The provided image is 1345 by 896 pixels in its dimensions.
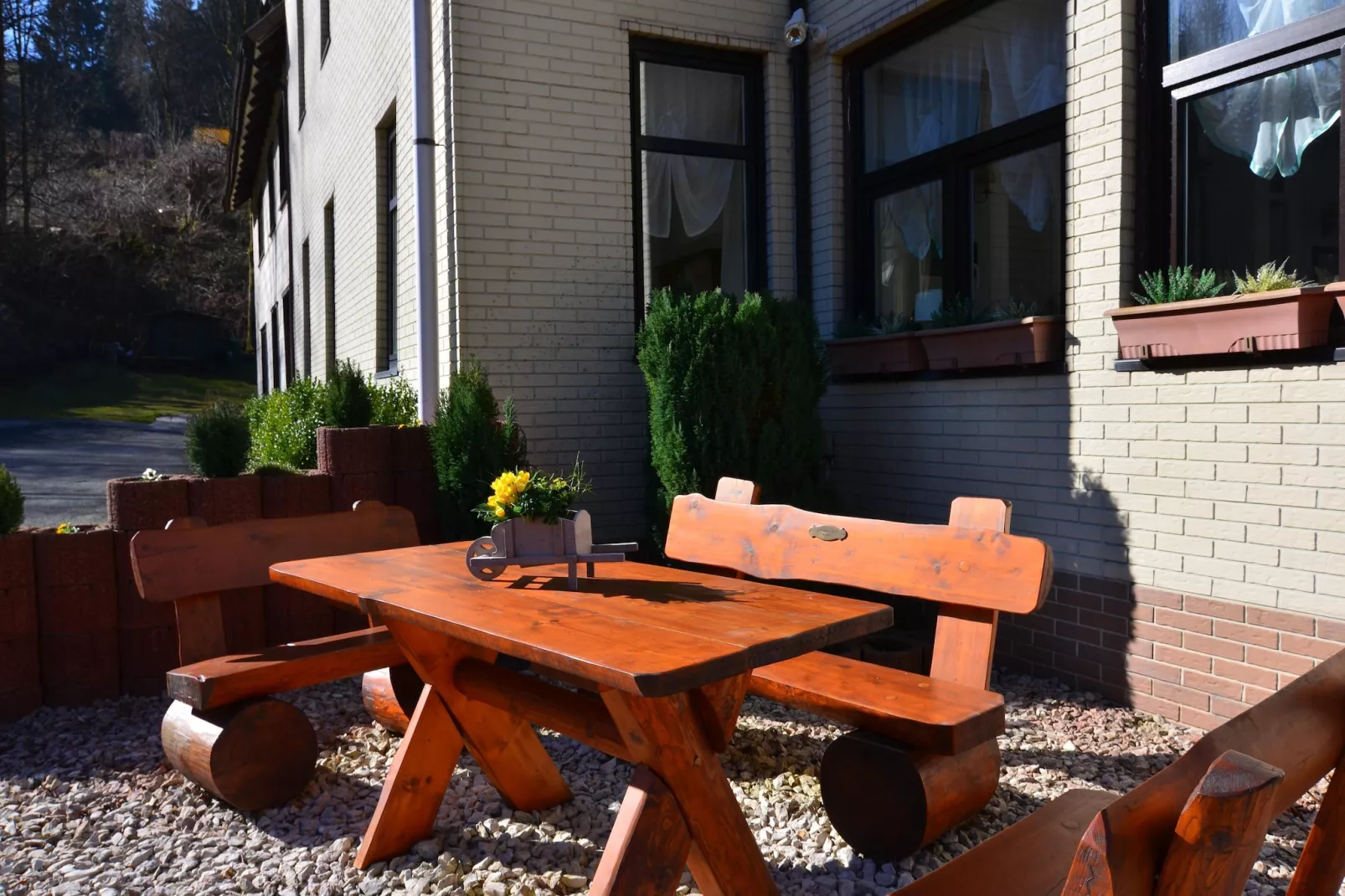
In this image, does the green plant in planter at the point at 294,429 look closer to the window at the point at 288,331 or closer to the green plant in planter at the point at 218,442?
the green plant in planter at the point at 218,442

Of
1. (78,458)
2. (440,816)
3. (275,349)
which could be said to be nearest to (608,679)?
(440,816)

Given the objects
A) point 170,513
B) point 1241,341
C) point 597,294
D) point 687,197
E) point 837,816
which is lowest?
point 837,816

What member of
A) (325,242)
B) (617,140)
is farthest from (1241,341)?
(325,242)

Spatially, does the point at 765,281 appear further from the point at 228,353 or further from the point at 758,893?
the point at 228,353

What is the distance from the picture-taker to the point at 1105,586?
4.36m

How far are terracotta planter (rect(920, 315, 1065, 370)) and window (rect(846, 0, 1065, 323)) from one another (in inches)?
9.3

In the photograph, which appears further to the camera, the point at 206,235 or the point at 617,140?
the point at 206,235

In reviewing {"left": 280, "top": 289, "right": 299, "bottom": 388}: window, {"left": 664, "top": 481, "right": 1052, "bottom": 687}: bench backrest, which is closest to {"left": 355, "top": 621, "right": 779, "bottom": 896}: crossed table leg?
{"left": 664, "top": 481, "right": 1052, "bottom": 687}: bench backrest

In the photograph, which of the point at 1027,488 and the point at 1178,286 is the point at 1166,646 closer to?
the point at 1027,488

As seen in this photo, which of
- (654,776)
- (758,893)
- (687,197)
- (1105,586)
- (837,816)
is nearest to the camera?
(654,776)

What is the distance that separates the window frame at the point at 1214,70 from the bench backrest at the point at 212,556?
362 centimetres

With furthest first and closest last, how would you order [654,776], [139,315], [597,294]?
[139,315], [597,294], [654,776]

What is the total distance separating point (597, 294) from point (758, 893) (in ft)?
13.3

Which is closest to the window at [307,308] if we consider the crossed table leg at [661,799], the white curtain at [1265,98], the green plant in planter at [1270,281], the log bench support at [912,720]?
the crossed table leg at [661,799]
